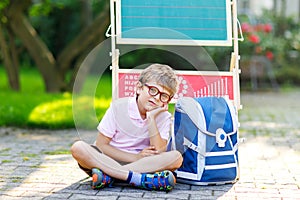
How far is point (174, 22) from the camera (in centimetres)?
476

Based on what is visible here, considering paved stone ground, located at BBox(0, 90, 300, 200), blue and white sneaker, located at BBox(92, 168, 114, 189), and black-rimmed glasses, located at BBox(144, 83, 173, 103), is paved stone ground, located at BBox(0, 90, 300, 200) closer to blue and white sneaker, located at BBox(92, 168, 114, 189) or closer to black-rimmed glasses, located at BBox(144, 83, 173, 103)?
blue and white sneaker, located at BBox(92, 168, 114, 189)

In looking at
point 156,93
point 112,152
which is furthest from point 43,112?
point 156,93

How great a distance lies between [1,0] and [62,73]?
5.36 feet

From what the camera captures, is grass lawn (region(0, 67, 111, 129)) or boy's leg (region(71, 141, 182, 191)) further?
grass lawn (region(0, 67, 111, 129))

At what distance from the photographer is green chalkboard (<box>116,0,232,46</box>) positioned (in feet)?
15.5

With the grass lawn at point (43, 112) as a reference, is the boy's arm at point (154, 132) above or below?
above

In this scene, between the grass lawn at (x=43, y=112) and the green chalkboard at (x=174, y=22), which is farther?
the grass lawn at (x=43, y=112)

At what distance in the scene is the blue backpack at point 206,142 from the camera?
3.98m

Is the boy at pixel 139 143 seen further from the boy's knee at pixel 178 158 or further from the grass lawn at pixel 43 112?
A: the grass lawn at pixel 43 112

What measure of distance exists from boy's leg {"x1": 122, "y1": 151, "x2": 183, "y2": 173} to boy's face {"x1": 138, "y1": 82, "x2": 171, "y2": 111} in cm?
33

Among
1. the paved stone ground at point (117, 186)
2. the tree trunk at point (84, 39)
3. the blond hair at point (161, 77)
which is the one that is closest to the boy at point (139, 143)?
the blond hair at point (161, 77)

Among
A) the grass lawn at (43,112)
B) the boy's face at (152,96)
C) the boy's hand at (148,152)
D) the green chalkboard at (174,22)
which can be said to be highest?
the green chalkboard at (174,22)

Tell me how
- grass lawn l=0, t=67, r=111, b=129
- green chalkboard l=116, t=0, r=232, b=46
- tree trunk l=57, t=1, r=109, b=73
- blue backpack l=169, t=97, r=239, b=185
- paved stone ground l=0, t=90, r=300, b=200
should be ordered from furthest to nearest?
tree trunk l=57, t=1, r=109, b=73 < grass lawn l=0, t=67, r=111, b=129 < green chalkboard l=116, t=0, r=232, b=46 < blue backpack l=169, t=97, r=239, b=185 < paved stone ground l=0, t=90, r=300, b=200

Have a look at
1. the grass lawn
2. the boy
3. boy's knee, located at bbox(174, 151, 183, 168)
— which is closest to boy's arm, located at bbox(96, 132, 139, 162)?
the boy
